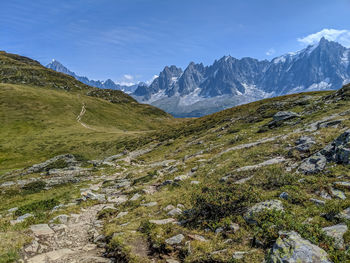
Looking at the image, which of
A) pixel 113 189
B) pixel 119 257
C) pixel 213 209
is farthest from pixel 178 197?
pixel 113 189

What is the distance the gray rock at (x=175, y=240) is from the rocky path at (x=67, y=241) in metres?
2.99

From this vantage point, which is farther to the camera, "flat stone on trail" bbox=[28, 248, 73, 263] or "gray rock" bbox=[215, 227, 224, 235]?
"gray rock" bbox=[215, 227, 224, 235]

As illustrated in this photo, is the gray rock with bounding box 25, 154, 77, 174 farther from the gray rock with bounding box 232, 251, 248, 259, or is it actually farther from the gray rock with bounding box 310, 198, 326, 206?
the gray rock with bounding box 310, 198, 326, 206

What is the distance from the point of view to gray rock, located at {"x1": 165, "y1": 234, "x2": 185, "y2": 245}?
10172mm

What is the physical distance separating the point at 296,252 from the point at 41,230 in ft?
46.2

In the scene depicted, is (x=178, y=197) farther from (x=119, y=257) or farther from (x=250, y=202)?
(x=119, y=257)

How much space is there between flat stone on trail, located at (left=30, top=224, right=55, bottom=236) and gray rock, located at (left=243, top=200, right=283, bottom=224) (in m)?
12.0

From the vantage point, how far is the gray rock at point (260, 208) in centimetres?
1045

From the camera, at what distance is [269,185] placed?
1391 cm

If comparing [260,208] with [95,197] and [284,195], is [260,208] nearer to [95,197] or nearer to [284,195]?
[284,195]

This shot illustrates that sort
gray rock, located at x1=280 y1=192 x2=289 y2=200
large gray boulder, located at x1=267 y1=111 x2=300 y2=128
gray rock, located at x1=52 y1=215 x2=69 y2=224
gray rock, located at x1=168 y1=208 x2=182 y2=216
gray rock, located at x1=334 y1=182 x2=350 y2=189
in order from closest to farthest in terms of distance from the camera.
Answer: gray rock, located at x1=334 y1=182 x2=350 y2=189 → gray rock, located at x1=280 y1=192 x2=289 y2=200 → gray rock, located at x1=168 y1=208 x2=182 y2=216 → gray rock, located at x1=52 y1=215 x2=69 y2=224 → large gray boulder, located at x1=267 y1=111 x2=300 y2=128

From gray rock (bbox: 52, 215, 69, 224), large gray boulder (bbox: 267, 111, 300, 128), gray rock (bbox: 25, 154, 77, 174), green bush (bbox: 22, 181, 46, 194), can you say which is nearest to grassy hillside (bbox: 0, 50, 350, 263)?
green bush (bbox: 22, 181, 46, 194)

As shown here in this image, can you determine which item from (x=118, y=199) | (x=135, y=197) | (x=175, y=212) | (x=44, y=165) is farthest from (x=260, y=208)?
(x=44, y=165)

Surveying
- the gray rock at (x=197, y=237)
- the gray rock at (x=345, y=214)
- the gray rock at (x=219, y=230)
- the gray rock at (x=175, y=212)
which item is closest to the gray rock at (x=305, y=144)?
the gray rock at (x=345, y=214)
